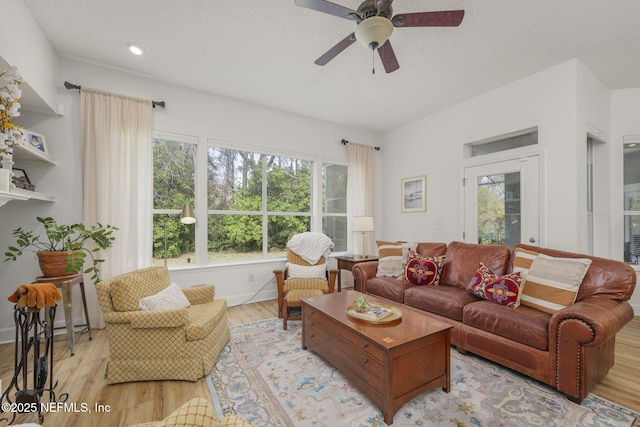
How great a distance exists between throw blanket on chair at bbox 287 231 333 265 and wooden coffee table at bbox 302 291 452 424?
151 cm

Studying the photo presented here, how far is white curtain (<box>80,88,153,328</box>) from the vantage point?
3.03 metres

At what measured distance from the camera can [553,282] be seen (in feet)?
7.56

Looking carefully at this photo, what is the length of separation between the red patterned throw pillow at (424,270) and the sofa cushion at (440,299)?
14 centimetres

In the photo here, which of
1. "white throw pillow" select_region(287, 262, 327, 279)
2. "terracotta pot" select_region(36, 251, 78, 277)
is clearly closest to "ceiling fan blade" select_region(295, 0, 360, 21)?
"white throw pillow" select_region(287, 262, 327, 279)

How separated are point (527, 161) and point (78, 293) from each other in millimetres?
5400

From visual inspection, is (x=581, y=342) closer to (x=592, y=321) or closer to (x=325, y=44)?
(x=592, y=321)

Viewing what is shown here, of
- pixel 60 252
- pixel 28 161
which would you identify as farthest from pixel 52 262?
pixel 28 161

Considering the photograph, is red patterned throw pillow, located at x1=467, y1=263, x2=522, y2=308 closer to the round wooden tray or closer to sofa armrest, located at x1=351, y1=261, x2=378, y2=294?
the round wooden tray

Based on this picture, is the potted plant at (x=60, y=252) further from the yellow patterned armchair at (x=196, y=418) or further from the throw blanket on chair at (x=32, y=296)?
the yellow patterned armchair at (x=196, y=418)

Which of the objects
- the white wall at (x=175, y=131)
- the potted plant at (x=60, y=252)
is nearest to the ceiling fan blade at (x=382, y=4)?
the white wall at (x=175, y=131)

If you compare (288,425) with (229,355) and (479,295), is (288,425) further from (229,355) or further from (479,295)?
(479,295)

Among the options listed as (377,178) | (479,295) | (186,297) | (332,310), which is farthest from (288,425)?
(377,178)

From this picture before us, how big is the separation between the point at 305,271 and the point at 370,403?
198 centimetres

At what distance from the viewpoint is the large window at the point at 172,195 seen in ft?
11.7
